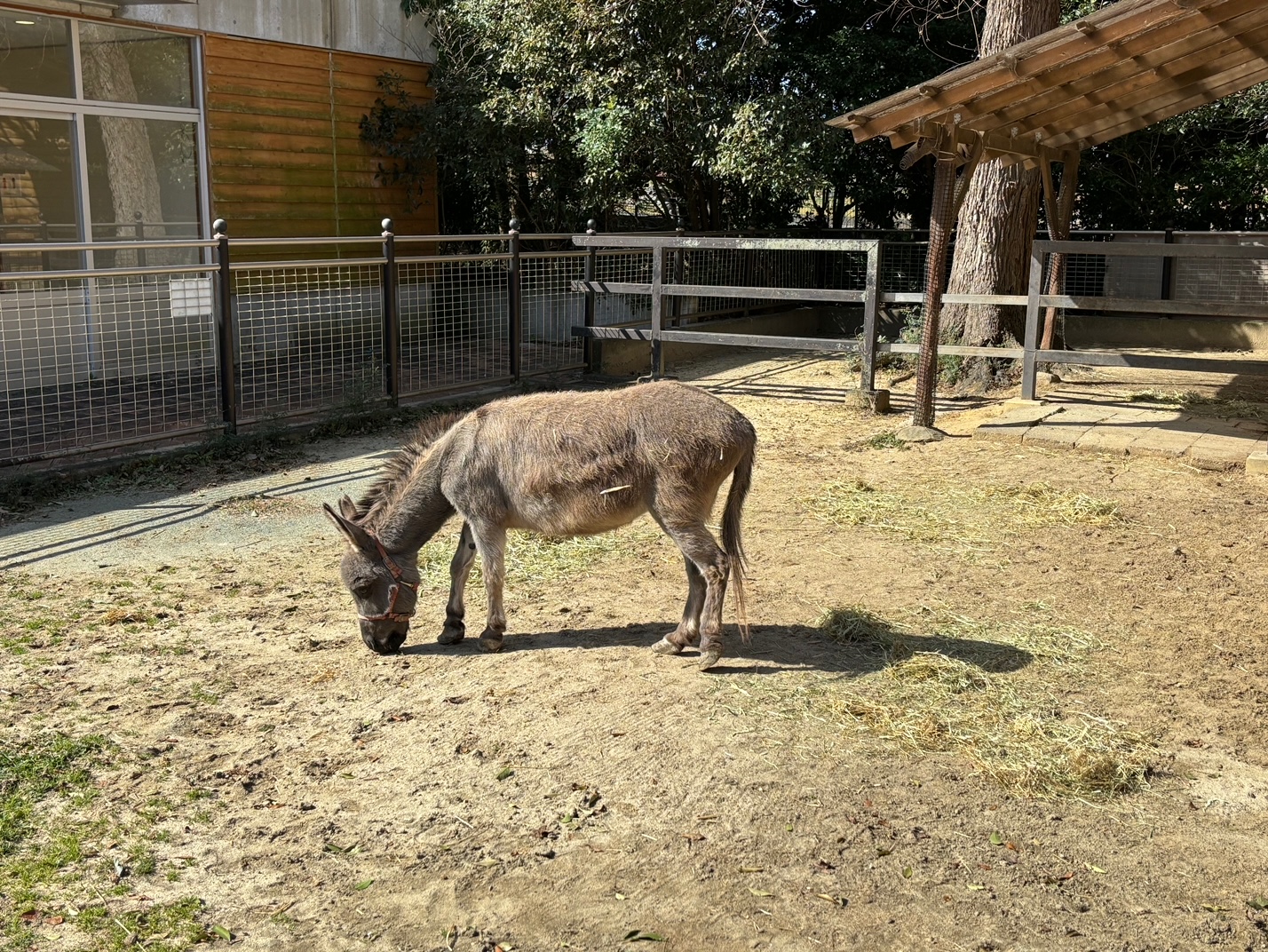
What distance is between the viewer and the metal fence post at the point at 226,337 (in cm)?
906

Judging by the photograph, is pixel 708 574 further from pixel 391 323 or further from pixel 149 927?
pixel 391 323

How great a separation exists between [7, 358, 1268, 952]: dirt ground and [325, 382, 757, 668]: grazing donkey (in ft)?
0.79

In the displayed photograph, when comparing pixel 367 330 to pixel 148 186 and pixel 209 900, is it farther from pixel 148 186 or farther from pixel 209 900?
pixel 209 900

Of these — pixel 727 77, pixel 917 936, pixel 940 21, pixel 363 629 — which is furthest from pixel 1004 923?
pixel 940 21

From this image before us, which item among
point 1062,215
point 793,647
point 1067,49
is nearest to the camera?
point 793,647

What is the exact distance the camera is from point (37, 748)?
4238 millimetres

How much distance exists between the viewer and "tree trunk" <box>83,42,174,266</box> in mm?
11961

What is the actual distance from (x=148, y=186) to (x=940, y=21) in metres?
11.0

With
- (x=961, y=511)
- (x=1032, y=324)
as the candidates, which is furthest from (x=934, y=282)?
(x=961, y=511)

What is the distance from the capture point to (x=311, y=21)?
13781 mm

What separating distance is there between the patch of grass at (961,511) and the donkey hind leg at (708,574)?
2.28 meters

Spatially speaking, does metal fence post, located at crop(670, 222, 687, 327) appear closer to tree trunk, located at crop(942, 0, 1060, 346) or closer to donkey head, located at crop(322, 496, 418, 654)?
tree trunk, located at crop(942, 0, 1060, 346)

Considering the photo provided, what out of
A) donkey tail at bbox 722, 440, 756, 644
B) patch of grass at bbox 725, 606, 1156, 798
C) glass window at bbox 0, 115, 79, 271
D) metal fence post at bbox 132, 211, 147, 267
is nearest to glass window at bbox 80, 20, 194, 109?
glass window at bbox 0, 115, 79, 271

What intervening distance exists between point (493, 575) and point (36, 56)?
9225 millimetres
